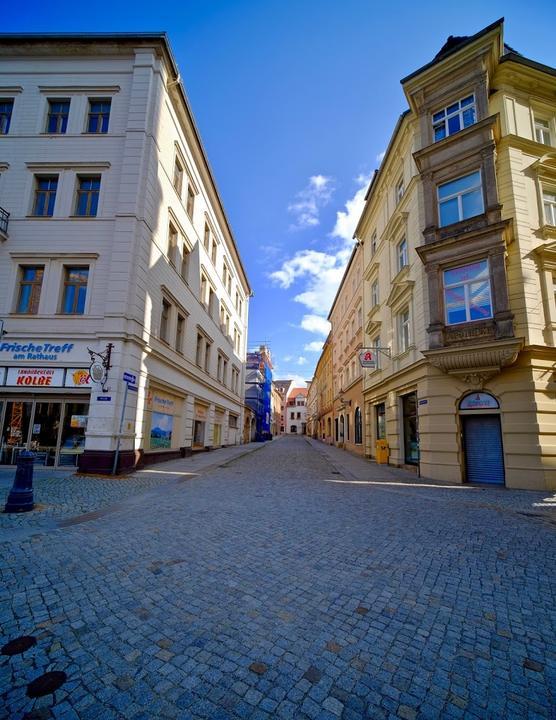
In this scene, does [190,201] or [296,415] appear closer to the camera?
[190,201]

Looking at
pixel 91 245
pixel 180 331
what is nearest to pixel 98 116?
pixel 91 245

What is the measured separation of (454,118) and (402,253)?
17.2 feet

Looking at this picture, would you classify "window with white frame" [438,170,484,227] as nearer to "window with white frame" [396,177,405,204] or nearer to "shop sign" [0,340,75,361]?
"window with white frame" [396,177,405,204]

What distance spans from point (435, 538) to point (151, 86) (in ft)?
57.9

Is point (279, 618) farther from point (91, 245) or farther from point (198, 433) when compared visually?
point (198, 433)

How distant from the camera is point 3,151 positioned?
13883 millimetres

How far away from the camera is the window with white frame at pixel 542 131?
496 inches

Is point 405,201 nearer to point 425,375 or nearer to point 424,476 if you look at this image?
point 425,375

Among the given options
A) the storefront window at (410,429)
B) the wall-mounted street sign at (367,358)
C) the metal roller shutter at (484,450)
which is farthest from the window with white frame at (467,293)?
the wall-mounted street sign at (367,358)

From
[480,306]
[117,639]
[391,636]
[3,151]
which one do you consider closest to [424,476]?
[480,306]

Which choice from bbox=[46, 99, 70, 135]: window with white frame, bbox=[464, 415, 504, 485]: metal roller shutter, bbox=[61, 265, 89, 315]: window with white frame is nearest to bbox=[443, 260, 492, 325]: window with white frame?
bbox=[464, 415, 504, 485]: metal roller shutter

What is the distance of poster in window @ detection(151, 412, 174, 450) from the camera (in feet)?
46.4

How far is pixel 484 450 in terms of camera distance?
11.2 m

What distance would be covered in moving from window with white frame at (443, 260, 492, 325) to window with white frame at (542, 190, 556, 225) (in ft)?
9.98
